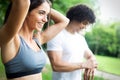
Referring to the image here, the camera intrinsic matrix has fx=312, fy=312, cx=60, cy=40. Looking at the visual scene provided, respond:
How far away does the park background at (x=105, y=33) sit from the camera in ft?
8.57

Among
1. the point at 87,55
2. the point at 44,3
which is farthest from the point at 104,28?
the point at 44,3

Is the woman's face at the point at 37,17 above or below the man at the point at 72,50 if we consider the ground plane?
above

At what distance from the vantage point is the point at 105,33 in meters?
2.83

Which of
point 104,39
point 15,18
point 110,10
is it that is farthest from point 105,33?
point 15,18

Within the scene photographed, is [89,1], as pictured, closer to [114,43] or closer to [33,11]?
[114,43]

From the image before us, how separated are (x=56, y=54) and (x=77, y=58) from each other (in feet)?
0.33

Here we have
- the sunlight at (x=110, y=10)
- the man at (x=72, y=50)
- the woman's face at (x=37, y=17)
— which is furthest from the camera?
the sunlight at (x=110, y=10)

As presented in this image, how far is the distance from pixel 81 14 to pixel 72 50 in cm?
17

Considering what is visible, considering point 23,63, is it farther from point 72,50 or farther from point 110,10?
point 110,10

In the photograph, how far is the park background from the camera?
261 centimetres

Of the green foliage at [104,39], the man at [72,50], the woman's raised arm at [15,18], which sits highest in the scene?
the woman's raised arm at [15,18]

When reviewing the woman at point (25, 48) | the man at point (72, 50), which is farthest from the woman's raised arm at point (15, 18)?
the man at point (72, 50)

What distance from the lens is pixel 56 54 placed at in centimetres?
123

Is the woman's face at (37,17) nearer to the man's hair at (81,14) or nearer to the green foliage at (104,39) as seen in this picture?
the man's hair at (81,14)
